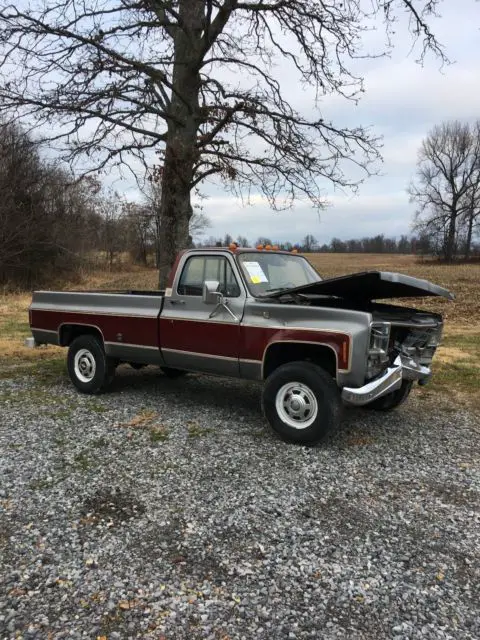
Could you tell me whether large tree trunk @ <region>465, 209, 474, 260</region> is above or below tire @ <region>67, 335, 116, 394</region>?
above

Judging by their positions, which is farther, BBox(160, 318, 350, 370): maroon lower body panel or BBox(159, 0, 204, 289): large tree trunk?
BBox(159, 0, 204, 289): large tree trunk

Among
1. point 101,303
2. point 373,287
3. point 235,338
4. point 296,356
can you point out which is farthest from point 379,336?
point 101,303

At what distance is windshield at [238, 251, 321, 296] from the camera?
19.1 feet

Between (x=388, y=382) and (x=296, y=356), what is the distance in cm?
100

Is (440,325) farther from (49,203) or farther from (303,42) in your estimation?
(49,203)

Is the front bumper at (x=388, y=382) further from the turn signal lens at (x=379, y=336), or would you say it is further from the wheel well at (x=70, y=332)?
the wheel well at (x=70, y=332)

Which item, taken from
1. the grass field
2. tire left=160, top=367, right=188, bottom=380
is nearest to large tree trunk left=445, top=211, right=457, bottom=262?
the grass field

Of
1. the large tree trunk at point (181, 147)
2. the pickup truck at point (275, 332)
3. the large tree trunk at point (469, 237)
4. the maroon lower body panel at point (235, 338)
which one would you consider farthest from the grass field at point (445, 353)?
the large tree trunk at point (469, 237)

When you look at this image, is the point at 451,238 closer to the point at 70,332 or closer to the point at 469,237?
the point at 469,237

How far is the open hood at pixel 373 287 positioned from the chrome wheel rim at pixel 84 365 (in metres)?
2.84

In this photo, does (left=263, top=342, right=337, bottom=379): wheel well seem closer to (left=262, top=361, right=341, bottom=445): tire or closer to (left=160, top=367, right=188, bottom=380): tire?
(left=262, top=361, right=341, bottom=445): tire

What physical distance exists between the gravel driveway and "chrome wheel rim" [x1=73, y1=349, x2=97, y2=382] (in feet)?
3.70

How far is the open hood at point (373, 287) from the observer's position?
4895 millimetres

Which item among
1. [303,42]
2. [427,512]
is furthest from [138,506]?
[303,42]
